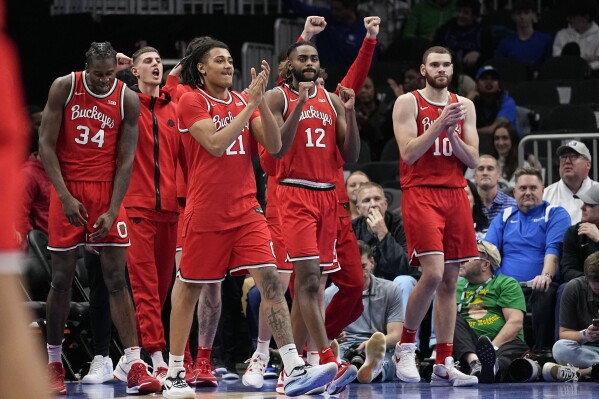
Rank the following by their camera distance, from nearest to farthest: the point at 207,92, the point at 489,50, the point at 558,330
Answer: the point at 207,92 < the point at 558,330 < the point at 489,50

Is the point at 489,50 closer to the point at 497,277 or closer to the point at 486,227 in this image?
the point at 486,227

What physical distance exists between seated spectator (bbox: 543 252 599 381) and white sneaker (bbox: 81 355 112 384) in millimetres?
3121

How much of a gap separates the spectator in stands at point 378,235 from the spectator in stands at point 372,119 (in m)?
3.28

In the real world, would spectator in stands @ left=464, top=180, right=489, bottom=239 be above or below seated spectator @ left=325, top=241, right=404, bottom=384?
above

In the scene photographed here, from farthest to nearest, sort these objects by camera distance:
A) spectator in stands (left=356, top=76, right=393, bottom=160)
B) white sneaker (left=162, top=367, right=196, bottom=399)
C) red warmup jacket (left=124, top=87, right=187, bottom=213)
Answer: spectator in stands (left=356, top=76, right=393, bottom=160), red warmup jacket (left=124, top=87, right=187, bottom=213), white sneaker (left=162, top=367, right=196, bottom=399)

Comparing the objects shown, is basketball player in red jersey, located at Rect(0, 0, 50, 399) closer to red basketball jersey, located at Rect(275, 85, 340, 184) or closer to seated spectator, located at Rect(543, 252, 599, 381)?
red basketball jersey, located at Rect(275, 85, 340, 184)

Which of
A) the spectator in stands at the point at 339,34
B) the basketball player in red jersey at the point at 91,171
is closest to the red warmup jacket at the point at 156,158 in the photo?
the basketball player in red jersey at the point at 91,171

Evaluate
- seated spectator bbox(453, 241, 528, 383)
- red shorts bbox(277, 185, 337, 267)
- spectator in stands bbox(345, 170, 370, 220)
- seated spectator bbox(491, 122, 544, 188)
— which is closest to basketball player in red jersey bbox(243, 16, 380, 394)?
red shorts bbox(277, 185, 337, 267)

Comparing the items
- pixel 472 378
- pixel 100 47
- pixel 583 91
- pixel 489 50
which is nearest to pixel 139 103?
pixel 100 47

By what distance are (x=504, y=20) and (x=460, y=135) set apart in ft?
24.7

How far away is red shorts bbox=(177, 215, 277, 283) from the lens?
659cm

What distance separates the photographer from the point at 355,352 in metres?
8.66

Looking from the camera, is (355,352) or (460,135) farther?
(355,352)

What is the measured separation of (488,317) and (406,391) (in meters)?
1.67
